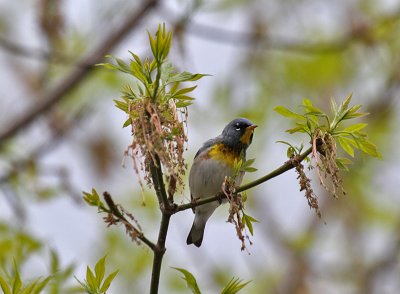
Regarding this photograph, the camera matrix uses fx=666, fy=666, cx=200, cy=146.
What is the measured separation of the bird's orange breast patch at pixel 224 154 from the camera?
199 inches

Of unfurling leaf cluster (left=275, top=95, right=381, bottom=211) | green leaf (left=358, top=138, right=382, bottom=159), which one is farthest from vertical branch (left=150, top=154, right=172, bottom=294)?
green leaf (left=358, top=138, right=382, bottom=159)

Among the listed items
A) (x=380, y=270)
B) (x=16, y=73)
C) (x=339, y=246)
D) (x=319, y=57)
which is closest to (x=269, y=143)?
(x=319, y=57)

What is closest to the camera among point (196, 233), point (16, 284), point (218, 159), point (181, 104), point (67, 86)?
point (181, 104)

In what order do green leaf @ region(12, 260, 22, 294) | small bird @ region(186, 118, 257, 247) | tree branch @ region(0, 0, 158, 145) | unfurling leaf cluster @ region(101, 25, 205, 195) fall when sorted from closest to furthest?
unfurling leaf cluster @ region(101, 25, 205, 195) < green leaf @ region(12, 260, 22, 294) < small bird @ region(186, 118, 257, 247) < tree branch @ region(0, 0, 158, 145)

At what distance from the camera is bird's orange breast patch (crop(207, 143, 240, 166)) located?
505 cm

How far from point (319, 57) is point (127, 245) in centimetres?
344

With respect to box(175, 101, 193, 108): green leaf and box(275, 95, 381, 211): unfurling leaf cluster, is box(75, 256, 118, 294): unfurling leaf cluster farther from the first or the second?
box(275, 95, 381, 211): unfurling leaf cluster

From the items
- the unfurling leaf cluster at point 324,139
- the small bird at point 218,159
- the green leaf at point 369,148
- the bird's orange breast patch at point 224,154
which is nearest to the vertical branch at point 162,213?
the unfurling leaf cluster at point 324,139

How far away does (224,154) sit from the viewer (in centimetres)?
509

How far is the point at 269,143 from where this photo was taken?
831 cm

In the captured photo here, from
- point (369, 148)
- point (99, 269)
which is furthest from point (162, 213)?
point (369, 148)

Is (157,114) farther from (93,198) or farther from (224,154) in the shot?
(224,154)

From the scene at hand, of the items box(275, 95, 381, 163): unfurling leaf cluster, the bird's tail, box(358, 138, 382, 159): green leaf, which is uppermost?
the bird's tail

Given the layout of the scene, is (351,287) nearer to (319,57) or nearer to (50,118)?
(319,57)
